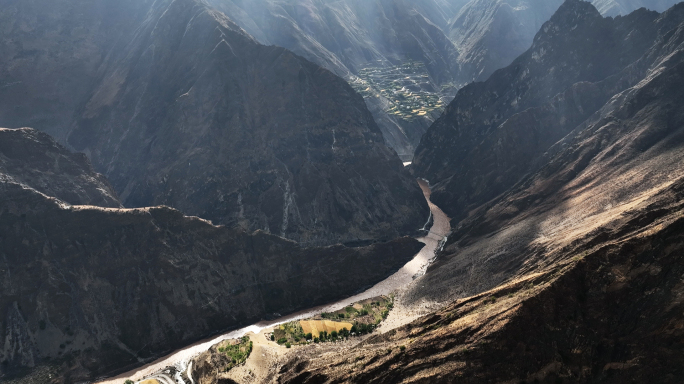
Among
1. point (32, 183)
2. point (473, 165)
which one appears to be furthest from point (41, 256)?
point (473, 165)

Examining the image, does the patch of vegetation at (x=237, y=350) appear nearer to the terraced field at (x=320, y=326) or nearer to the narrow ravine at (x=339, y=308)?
the narrow ravine at (x=339, y=308)

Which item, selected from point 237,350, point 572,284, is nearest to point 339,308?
point 237,350

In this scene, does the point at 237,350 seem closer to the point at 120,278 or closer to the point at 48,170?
the point at 120,278

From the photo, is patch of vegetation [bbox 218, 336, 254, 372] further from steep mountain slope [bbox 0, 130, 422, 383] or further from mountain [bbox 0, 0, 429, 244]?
mountain [bbox 0, 0, 429, 244]

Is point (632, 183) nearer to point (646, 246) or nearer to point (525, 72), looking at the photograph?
point (646, 246)

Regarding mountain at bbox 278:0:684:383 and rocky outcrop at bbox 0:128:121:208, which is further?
rocky outcrop at bbox 0:128:121:208

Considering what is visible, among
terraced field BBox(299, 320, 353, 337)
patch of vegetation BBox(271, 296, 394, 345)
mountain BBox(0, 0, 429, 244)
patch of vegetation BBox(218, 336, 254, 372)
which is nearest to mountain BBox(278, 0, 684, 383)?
patch of vegetation BBox(218, 336, 254, 372)
